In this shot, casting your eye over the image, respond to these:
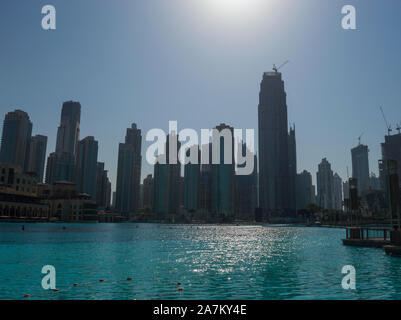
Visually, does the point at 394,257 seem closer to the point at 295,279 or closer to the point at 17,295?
the point at 295,279

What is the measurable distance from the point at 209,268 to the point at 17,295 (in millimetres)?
18164

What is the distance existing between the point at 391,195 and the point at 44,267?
45.9 metres

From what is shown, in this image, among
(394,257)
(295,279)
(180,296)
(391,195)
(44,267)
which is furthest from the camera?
(391,195)

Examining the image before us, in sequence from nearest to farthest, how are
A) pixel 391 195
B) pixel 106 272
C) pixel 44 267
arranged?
pixel 106 272
pixel 44 267
pixel 391 195

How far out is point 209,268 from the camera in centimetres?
3394

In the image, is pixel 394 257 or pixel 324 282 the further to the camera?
pixel 394 257
